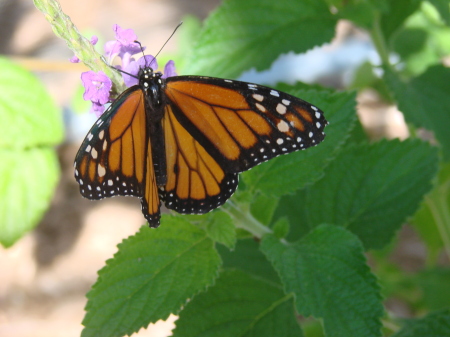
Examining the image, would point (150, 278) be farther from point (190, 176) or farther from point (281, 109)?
point (281, 109)

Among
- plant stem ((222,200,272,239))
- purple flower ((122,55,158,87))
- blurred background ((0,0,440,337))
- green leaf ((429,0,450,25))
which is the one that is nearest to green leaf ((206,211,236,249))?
plant stem ((222,200,272,239))

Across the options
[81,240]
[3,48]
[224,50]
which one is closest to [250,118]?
[224,50]

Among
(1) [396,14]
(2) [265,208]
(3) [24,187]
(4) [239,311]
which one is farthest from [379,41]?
(3) [24,187]

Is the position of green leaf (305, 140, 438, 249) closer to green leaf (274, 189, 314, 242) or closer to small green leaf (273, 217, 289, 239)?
green leaf (274, 189, 314, 242)

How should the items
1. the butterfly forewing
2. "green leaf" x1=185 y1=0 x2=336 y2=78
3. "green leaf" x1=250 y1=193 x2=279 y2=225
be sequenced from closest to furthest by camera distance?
1. the butterfly forewing
2. "green leaf" x1=250 y1=193 x2=279 y2=225
3. "green leaf" x1=185 y1=0 x2=336 y2=78

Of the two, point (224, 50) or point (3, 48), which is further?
point (3, 48)

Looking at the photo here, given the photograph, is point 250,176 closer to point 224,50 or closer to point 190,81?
point 190,81

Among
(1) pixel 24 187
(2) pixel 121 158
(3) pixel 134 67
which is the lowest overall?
(2) pixel 121 158
